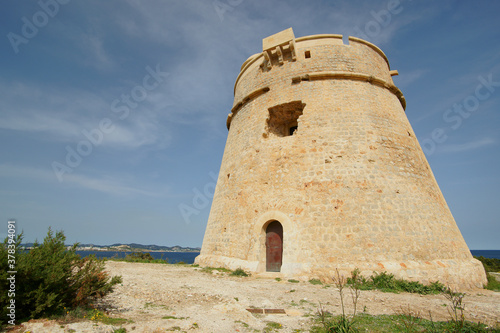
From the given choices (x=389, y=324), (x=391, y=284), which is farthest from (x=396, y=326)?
(x=391, y=284)

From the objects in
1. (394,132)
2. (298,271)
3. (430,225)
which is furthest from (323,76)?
(298,271)

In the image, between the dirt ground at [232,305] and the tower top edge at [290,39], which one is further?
the tower top edge at [290,39]

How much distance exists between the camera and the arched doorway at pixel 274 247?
8.74m

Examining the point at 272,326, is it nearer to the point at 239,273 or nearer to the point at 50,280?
the point at 50,280

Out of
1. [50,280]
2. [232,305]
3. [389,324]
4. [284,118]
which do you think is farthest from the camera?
[284,118]

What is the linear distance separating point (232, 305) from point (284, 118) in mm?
8291

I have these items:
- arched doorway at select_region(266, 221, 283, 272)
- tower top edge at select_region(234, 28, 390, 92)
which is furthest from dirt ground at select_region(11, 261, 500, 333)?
tower top edge at select_region(234, 28, 390, 92)

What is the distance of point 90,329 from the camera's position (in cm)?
323

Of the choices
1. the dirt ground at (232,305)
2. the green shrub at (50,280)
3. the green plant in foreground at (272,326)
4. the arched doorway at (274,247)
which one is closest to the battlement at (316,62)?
the arched doorway at (274,247)

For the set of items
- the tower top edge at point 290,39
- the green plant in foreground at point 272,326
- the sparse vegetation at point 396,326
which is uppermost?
the tower top edge at point 290,39

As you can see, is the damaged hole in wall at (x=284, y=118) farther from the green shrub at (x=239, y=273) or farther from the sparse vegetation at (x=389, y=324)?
the sparse vegetation at (x=389, y=324)

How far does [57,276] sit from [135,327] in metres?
1.27

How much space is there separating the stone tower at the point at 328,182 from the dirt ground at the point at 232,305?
124 cm

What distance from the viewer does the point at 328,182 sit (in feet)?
28.6
